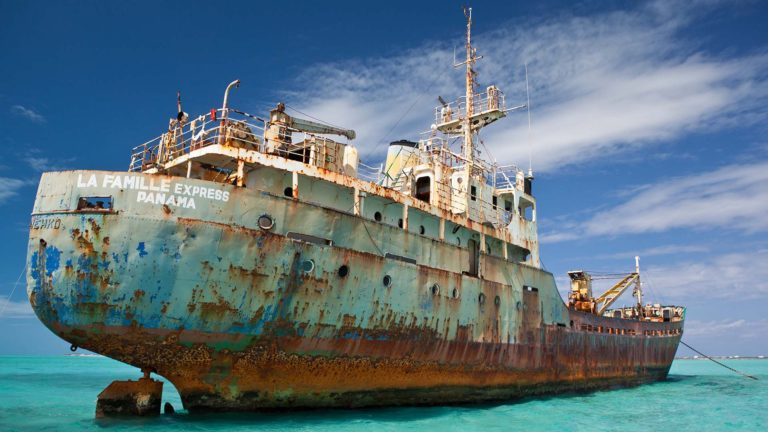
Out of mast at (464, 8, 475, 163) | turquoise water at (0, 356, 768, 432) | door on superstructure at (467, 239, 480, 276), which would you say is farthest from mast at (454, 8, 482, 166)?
turquoise water at (0, 356, 768, 432)

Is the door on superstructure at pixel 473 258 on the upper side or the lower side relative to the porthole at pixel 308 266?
upper

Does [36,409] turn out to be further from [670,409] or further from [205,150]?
[670,409]

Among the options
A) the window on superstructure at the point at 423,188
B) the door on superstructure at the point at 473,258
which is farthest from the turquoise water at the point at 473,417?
the window on superstructure at the point at 423,188

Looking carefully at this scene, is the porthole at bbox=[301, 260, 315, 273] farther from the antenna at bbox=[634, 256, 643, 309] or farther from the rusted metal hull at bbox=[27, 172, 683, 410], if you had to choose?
the antenna at bbox=[634, 256, 643, 309]

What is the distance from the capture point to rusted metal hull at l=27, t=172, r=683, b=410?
10.5 meters

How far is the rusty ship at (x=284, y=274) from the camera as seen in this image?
10.6 m

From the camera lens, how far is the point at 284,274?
1155cm

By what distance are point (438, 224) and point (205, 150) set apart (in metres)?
7.42

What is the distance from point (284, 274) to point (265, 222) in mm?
1224

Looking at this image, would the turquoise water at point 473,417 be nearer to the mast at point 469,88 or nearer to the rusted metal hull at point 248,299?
the rusted metal hull at point 248,299

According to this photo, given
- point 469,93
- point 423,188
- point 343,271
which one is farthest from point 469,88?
point 343,271

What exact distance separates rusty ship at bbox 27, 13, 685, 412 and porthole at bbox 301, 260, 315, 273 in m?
0.05

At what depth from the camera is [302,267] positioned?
38.9 ft

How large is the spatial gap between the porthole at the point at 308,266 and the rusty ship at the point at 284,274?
0.05 m
